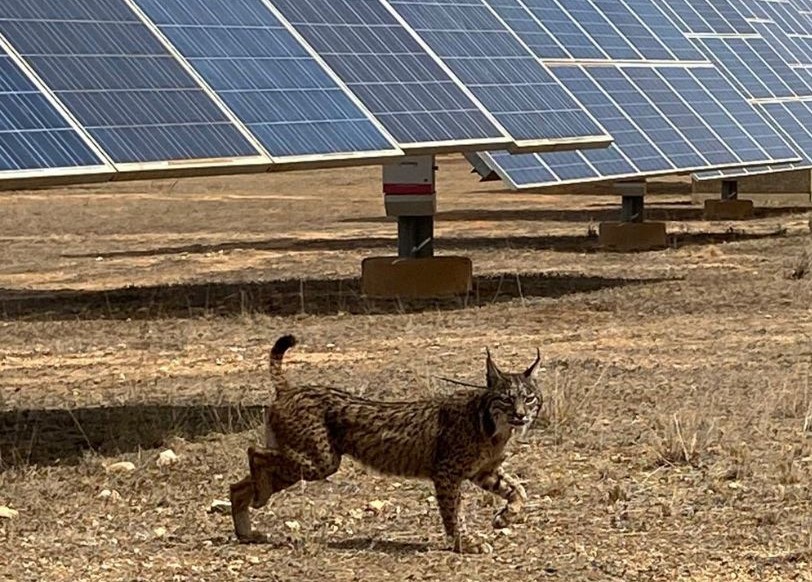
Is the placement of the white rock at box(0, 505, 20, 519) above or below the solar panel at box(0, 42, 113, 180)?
below

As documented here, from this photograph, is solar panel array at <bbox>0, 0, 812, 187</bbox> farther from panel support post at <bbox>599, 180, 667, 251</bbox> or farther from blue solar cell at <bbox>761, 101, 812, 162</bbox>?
panel support post at <bbox>599, 180, 667, 251</bbox>

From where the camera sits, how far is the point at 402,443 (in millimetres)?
9039

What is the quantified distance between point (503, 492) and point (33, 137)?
3.67m

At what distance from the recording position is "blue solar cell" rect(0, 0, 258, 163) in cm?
1175

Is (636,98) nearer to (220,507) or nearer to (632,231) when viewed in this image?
(632,231)

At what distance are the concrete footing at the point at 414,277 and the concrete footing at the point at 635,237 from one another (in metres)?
7.76

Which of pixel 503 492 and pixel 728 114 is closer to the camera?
pixel 503 492

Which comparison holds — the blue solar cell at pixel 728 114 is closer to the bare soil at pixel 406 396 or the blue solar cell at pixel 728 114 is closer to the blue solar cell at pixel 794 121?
the blue solar cell at pixel 794 121

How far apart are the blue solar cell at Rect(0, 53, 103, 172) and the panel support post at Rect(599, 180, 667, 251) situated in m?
17.8

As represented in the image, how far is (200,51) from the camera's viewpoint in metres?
13.4

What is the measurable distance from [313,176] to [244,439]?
44.6 meters

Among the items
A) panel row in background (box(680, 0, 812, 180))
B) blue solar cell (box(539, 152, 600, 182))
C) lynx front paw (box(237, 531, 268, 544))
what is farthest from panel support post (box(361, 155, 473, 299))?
lynx front paw (box(237, 531, 268, 544))

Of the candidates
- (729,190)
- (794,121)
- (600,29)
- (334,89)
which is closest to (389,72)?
(334,89)

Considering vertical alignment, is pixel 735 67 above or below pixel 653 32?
below
